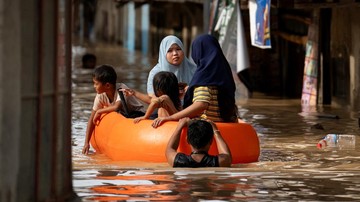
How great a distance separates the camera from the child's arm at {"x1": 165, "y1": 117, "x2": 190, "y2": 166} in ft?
36.7

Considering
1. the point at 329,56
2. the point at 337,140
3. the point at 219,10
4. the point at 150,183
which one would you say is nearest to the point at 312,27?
the point at 329,56

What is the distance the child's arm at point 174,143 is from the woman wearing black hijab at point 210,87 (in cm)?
29

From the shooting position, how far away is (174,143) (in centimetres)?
1127

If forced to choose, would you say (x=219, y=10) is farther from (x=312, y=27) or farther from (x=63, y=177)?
(x=63, y=177)

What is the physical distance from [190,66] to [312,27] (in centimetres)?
788

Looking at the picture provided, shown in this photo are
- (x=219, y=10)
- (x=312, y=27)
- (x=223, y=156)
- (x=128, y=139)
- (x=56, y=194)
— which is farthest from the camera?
(x=219, y=10)

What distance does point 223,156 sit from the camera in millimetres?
11055

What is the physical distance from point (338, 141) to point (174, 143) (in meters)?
3.29

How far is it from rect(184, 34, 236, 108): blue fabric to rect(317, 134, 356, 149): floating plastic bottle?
2.19 meters

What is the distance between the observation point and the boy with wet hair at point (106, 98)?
42.4ft

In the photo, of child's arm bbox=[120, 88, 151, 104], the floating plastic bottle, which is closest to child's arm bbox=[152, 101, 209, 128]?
child's arm bbox=[120, 88, 151, 104]

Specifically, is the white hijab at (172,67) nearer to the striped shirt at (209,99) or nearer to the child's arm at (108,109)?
the child's arm at (108,109)

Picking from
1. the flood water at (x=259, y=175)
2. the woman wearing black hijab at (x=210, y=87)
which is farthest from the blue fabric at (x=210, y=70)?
the flood water at (x=259, y=175)

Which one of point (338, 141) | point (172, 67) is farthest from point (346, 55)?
point (172, 67)
